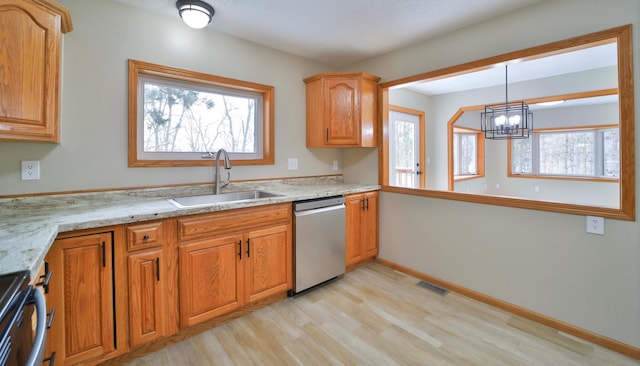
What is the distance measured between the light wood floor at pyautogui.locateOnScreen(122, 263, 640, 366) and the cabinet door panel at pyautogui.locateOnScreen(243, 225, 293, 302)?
0.58 feet

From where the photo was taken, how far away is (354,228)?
298 centimetres

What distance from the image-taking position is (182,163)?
2375 mm

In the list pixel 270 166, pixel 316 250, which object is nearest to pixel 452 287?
pixel 316 250

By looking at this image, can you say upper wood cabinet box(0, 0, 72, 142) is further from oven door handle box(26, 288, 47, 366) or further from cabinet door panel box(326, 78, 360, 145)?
cabinet door panel box(326, 78, 360, 145)

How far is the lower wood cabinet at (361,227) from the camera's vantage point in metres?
2.94

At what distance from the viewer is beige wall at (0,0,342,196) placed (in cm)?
185

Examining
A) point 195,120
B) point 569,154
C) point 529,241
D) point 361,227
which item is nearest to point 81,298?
point 195,120

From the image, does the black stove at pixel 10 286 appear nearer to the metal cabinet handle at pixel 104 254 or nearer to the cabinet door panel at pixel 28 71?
the metal cabinet handle at pixel 104 254

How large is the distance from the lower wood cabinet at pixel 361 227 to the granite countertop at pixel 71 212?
1.38 ft

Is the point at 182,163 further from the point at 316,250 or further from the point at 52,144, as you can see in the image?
the point at 316,250

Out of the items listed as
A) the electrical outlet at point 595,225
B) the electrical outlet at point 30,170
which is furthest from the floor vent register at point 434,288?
the electrical outlet at point 30,170

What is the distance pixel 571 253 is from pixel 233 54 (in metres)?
3.24

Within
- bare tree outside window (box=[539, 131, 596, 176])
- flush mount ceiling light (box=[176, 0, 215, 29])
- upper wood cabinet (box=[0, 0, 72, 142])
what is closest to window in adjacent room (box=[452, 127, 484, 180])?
bare tree outside window (box=[539, 131, 596, 176])

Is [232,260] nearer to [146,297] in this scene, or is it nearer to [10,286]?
[146,297]
